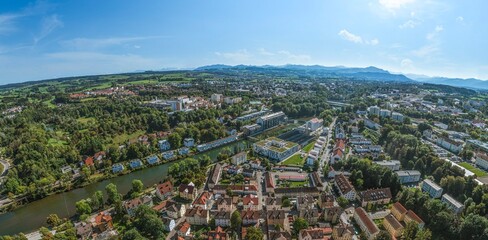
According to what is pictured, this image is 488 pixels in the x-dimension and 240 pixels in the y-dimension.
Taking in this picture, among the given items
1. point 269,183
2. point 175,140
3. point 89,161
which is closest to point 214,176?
point 269,183

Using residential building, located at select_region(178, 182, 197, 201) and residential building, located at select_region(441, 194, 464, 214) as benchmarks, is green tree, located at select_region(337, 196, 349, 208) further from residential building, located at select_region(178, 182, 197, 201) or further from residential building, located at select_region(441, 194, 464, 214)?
residential building, located at select_region(178, 182, 197, 201)

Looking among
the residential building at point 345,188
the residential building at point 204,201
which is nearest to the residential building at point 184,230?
the residential building at point 204,201

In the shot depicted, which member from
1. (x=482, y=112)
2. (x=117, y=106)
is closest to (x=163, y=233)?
(x=117, y=106)

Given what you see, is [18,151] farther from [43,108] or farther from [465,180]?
[465,180]

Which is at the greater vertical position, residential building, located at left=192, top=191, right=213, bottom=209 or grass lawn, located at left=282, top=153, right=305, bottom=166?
grass lawn, located at left=282, top=153, right=305, bottom=166

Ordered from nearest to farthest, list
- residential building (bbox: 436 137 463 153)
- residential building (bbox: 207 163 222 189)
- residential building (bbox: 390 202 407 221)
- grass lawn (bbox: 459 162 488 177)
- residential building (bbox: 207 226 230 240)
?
residential building (bbox: 207 226 230 240)
residential building (bbox: 390 202 407 221)
residential building (bbox: 207 163 222 189)
grass lawn (bbox: 459 162 488 177)
residential building (bbox: 436 137 463 153)

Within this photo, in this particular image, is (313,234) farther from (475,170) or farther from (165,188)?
(475,170)

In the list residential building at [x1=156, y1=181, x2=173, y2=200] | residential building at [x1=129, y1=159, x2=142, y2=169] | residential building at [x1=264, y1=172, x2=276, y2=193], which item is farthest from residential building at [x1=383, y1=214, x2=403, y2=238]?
residential building at [x1=129, y1=159, x2=142, y2=169]

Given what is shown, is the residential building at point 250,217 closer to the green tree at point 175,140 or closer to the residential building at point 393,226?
the residential building at point 393,226
